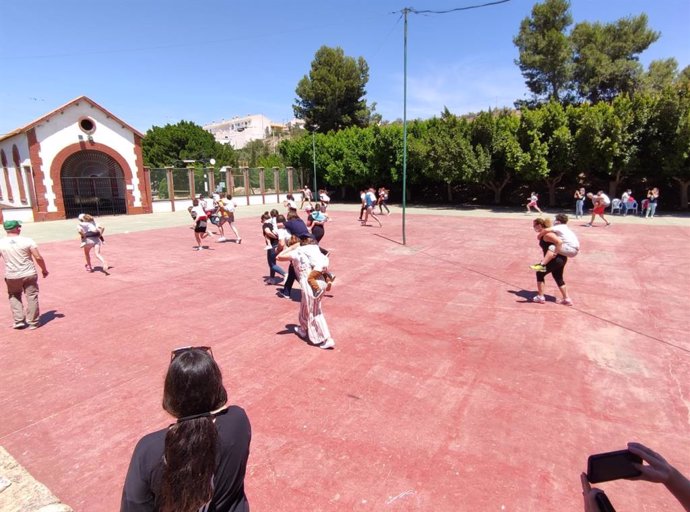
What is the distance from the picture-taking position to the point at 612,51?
116 feet

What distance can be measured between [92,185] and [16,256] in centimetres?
2227

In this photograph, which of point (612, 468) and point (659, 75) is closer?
point (612, 468)

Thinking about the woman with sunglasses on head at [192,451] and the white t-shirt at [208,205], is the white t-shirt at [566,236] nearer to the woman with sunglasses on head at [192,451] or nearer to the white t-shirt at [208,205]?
the woman with sunglasses on head at [192,451]

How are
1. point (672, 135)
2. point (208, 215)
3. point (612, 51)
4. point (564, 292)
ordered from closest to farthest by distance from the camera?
point (564, 292), point (208, 215), point (672, 135), point (612, 51)

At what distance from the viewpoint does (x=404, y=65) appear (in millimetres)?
13117

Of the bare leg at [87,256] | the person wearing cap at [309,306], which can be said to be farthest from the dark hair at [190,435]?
the bare leg at [87,256]

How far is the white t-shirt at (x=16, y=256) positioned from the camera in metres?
6.58

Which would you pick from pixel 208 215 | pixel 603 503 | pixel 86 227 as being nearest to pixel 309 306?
pixel 603 503

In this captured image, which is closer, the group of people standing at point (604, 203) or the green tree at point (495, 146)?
the group of people standing at point (604, 203)

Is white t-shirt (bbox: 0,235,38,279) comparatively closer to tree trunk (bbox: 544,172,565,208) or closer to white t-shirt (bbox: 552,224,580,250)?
white t-shirt (bbox: 552,224,580,250)

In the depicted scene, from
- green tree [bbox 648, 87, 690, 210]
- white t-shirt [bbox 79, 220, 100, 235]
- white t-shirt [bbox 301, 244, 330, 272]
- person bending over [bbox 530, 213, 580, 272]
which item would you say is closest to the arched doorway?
white t-shirt [bbox 79, 220, 100, 235]

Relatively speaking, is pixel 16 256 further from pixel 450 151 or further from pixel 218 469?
pixel 450 151

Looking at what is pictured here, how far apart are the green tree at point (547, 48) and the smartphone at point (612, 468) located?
137 feet

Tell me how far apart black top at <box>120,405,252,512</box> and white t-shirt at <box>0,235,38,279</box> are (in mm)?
6447
